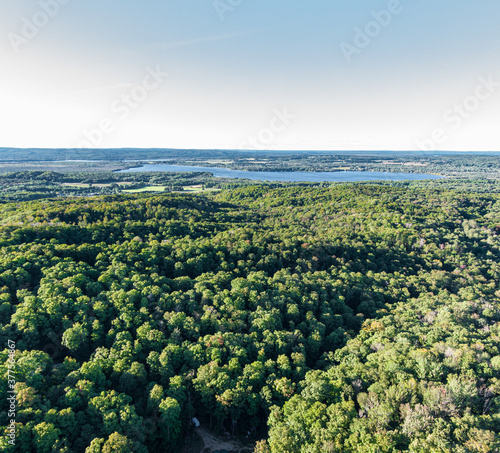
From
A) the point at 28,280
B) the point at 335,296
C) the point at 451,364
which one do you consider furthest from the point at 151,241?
the point at 451,364

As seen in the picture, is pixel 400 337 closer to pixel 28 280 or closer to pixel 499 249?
pixel 28 280

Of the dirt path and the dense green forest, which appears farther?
the dirt path

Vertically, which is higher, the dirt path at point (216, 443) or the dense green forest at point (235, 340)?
the dense green forest at point (235, 340)

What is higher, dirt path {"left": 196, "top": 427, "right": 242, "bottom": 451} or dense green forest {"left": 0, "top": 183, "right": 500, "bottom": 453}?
dense green forest {"left": 0, "top": 183, "right": 500, "bottom": 453}

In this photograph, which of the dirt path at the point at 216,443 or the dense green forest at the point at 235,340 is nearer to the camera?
the dense green forest at the point at 235,340

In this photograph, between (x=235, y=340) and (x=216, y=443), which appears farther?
(x=235, y=340)

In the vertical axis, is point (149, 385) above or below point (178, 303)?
below

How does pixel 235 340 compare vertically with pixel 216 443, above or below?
above

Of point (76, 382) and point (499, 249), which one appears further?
point (499, 249)
